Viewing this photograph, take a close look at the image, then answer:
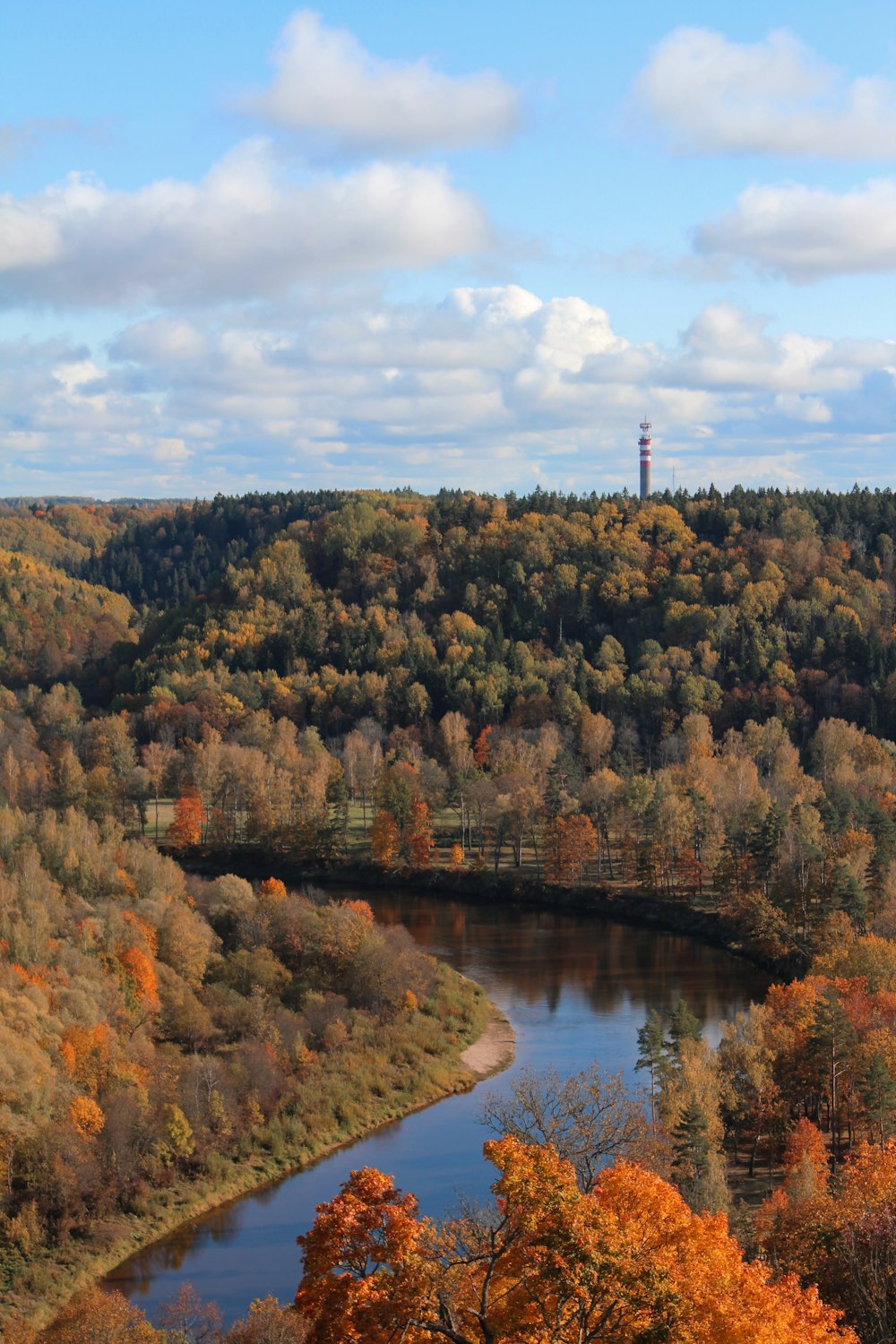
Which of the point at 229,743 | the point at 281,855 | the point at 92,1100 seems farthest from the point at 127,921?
the point at 229,743

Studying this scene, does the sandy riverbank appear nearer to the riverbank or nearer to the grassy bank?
the grassy bank

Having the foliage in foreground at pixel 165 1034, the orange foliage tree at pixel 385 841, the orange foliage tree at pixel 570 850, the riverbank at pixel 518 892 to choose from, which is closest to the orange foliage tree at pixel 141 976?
the foliage in foreground at pixel 165 1034

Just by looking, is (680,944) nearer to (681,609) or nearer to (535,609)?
(681,609)

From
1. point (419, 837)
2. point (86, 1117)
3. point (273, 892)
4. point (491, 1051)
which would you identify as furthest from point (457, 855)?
point (86, 1117)

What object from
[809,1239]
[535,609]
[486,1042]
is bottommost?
[486,1042]

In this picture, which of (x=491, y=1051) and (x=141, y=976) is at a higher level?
(x=141, y=976)

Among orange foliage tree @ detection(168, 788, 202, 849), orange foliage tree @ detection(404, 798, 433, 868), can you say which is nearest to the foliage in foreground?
→ orange foliage tree @ detection(404, 798, 433, 868)

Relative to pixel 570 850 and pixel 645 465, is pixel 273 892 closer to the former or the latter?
pixel 570 850
